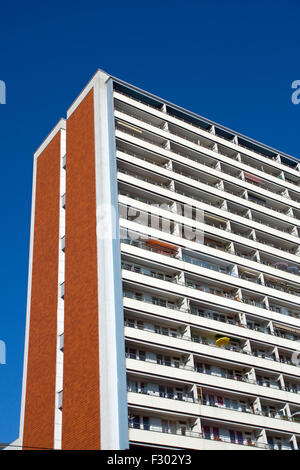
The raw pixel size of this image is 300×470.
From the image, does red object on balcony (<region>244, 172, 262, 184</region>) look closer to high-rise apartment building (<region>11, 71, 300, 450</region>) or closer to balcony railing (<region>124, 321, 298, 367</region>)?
high-rise apartment building (<region>11, 71, 300, 450</region>)

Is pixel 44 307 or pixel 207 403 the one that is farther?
pixel 44 307

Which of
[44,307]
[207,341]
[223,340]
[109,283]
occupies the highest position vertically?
[44,307]

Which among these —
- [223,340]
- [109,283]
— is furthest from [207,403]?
[109,283]

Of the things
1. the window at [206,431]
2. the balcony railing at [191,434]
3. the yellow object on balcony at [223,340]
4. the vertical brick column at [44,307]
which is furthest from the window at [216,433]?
the vertical brick column at [44,307]

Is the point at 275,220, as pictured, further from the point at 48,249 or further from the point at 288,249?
the point at 48,249

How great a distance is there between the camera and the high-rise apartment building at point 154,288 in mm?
37562

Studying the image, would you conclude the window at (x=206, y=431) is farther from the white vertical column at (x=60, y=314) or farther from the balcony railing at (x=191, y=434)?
the white vertical column at (x=60, y=314)

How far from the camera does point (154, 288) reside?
42156 millimetres

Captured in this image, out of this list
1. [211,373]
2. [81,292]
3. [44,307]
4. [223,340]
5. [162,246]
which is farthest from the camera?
[44,307]

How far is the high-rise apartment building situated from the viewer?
123ft

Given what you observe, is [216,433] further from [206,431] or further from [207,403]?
[207,403]

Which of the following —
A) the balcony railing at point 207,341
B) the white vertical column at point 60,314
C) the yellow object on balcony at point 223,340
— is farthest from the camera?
the yellow object on balcony at point 223,340
